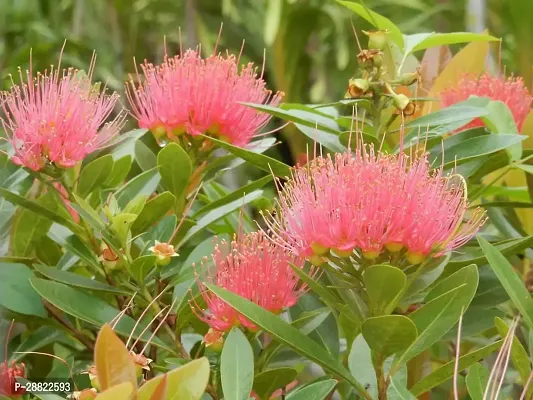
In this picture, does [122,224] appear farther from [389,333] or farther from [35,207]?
[389,333]

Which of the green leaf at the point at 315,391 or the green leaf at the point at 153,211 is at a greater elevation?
the green leaf at the point at 153,211

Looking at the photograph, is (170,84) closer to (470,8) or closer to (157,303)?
(157,303)

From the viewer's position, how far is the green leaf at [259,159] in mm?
478

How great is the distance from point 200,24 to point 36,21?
417 millimetres

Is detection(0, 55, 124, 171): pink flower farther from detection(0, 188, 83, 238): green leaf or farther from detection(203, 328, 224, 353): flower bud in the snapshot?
detection(203, 328, 224, 353): flower bud

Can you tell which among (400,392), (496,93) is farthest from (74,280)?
(496,93)

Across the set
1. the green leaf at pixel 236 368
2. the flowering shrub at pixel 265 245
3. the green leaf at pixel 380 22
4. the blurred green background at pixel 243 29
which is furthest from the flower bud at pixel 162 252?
the blurred green background at pixel 243 29

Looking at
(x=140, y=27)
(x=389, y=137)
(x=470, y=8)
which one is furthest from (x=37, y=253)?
(x=140, y=27)

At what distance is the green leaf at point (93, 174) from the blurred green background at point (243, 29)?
1.13m

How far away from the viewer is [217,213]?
51cm

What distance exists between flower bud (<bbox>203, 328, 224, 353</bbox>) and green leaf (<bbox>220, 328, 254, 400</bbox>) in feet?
0.20

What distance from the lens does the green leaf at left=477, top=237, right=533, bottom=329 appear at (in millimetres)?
385

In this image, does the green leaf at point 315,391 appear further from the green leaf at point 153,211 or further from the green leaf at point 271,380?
the green leaf at point 153,211

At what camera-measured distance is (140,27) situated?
1.94m
